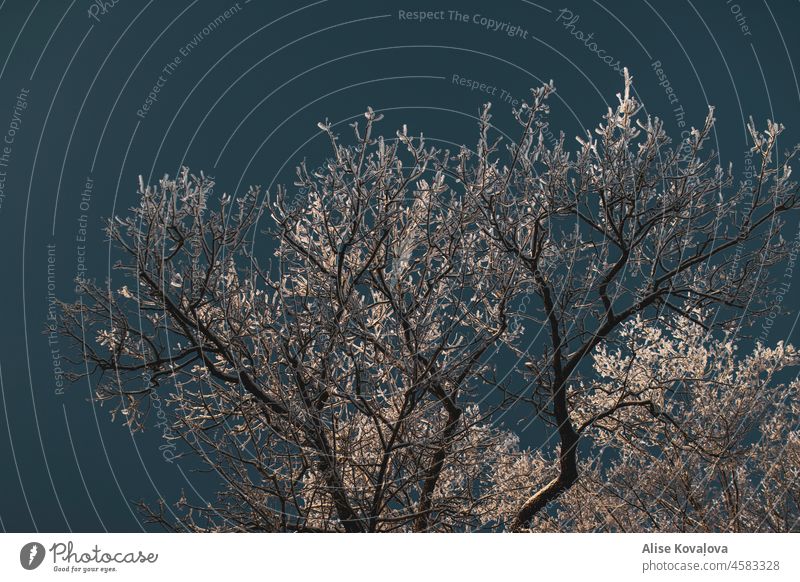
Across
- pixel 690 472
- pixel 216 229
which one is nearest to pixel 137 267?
pixel 216 229

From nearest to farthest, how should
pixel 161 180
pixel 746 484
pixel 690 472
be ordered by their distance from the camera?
pixel 161 180 < pixel 690 472 < pixel 746 484

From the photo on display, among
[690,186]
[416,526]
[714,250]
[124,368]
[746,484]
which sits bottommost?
[746,484]

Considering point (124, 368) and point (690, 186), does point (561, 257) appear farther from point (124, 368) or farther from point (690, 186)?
point (124, 368)

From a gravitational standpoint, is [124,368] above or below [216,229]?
below

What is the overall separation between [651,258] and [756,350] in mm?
9404

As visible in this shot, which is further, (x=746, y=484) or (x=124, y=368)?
(x=746, y=484)

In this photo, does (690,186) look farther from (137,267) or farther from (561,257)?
(137,267)

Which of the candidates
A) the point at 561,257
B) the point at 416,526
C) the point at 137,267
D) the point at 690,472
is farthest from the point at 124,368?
the point at 690,472

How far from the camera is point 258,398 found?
38.7 ft

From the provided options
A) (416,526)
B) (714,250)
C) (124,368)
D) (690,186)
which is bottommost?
(416,526)
